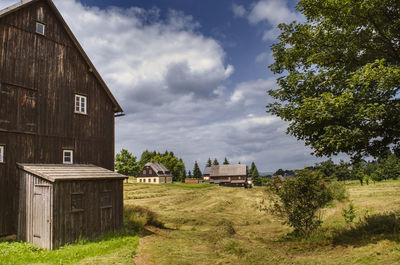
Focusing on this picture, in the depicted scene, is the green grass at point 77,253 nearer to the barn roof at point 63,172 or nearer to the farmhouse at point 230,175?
the barn roof at point 63,172

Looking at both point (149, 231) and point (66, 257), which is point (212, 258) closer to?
point (66, 257)

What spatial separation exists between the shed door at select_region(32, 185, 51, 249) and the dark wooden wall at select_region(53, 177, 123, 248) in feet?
1.36

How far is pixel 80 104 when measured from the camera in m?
18.3

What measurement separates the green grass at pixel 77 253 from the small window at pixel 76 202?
170 centimetres

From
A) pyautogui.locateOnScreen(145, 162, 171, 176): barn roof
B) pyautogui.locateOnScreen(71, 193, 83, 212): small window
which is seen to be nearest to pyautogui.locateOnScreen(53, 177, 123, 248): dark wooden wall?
pyautogui.locateOnScreen(71, 193, 83, 212): small window

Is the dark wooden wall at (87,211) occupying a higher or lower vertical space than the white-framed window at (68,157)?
lower

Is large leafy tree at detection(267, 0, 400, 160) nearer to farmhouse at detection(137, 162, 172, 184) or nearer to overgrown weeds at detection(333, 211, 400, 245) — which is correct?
overgrown weeds at detection(333, 211, 400, 245)

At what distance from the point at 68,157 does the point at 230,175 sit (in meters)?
70.6

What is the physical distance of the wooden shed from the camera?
13.0 metres

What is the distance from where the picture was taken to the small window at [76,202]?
13.9 meters

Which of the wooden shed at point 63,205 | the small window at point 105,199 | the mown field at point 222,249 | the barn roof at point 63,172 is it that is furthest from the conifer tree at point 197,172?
the small window at point 105,199

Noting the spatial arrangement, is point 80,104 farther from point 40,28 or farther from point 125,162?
point 125,162

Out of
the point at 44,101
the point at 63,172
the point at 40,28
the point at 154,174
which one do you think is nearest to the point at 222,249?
the point at 63,172

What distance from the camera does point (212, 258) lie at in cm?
1091
